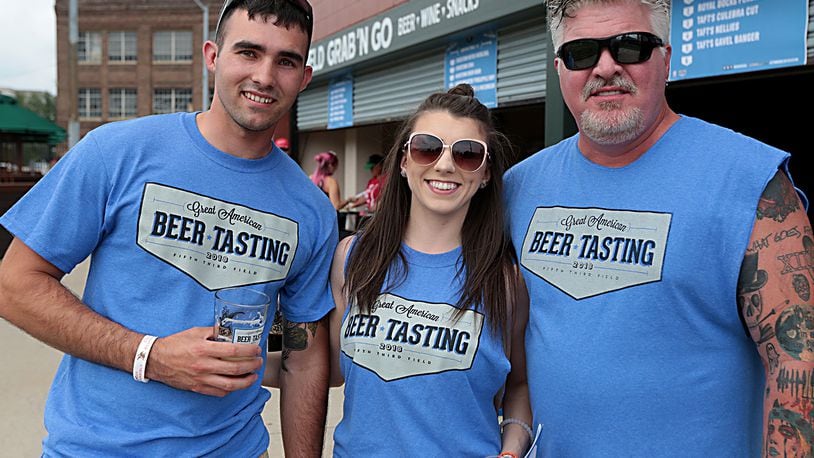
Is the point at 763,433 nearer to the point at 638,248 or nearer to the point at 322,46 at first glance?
the point at 638,248

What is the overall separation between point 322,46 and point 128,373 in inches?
335

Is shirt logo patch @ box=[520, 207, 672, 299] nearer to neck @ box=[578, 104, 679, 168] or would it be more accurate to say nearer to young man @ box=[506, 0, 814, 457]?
young man @ box=[506, 0, 814, 457]

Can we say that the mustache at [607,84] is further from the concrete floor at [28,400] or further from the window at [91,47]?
the window at [91,47]

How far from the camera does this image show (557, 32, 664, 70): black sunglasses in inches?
78.0

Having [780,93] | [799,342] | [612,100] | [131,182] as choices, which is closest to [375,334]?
[131,182]

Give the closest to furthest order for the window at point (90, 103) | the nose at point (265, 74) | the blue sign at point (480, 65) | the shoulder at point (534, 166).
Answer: the nose at point (265, 74) < the shoulder at point (534, 166) < the blue sign at point (480, 65) < the window at point (90, 103)

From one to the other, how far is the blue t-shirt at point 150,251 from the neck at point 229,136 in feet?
0.10

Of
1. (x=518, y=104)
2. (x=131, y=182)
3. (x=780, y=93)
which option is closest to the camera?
(x=131, y=182)

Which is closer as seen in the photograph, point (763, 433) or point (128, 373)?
point (763, 433)

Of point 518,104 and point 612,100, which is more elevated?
point 518,104

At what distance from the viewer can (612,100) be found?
6.54ft

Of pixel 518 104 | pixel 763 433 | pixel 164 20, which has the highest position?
pixel 164 20

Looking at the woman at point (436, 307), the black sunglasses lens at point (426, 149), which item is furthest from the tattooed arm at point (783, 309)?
the black sunglasses lens at point (426, 149)

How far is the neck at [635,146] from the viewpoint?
201cm
